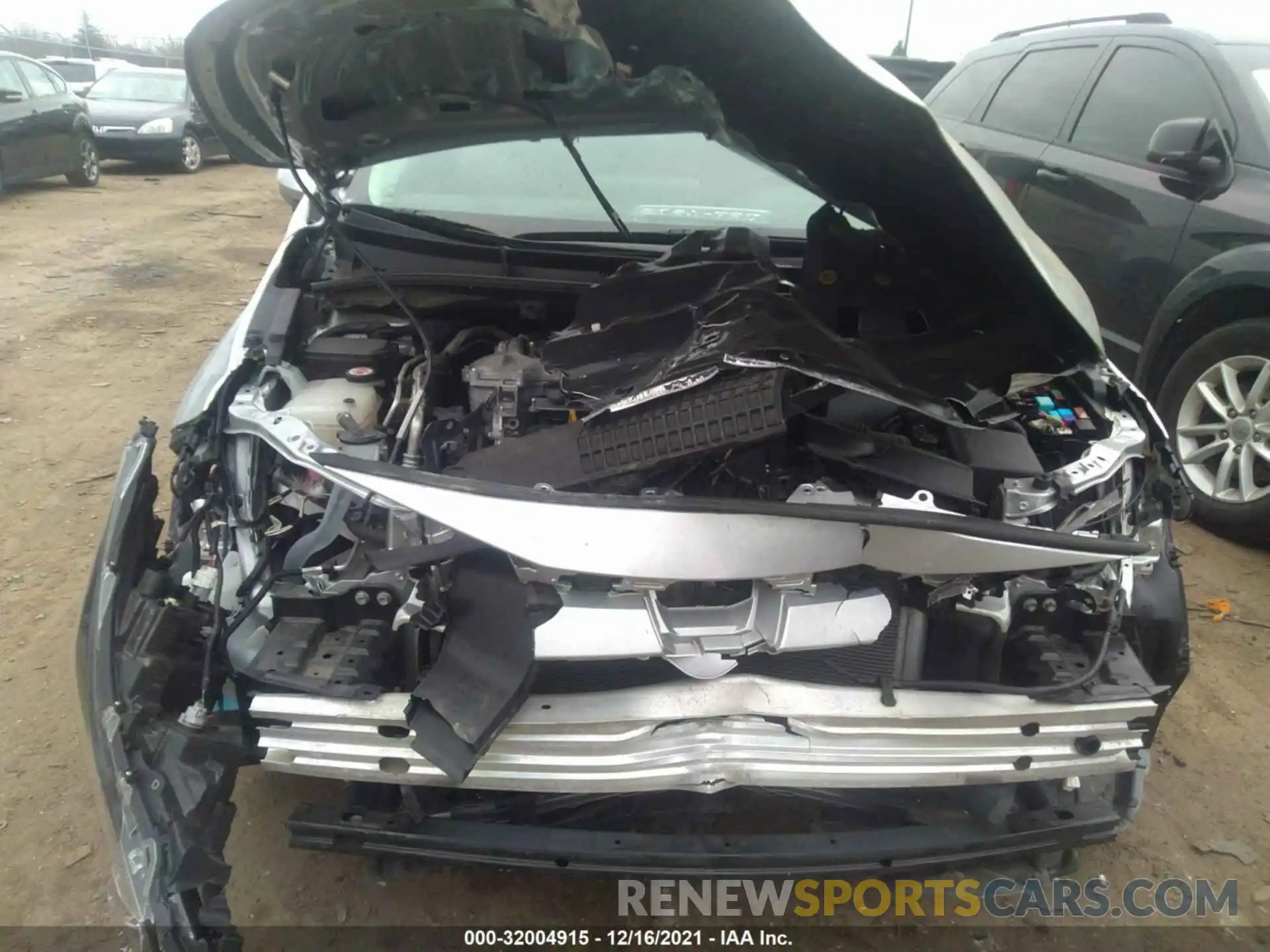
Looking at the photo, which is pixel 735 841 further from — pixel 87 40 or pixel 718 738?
pixel 87 40

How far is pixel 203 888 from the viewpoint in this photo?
154cm

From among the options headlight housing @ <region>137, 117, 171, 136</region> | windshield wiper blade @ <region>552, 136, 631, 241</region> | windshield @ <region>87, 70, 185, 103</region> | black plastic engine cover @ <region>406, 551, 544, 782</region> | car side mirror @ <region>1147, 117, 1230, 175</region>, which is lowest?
headlight housing @ <region>137, 117, 171, 136</region>

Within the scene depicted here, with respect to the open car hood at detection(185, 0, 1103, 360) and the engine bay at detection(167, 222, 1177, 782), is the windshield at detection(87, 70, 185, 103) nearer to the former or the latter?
the open car hood at detection(185, 0, 1103, 360)

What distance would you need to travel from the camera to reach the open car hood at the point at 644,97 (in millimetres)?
1622

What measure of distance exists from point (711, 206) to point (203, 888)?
2290 mm

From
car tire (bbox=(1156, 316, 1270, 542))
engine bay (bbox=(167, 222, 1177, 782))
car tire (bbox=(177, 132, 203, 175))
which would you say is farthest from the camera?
car tire (bbox=(177, 132, 203, 175))

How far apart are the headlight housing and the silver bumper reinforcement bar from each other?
42.9 feet

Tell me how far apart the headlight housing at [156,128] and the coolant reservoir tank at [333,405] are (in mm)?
12367

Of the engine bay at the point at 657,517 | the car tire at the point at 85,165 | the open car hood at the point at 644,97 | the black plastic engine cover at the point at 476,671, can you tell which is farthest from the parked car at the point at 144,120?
the black plastic engine cover at the point at 476,671

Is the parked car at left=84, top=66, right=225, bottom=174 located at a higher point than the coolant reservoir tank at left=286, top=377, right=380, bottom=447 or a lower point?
lower

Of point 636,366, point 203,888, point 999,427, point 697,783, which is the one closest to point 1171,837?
point 999,427

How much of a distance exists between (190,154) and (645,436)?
13.7m

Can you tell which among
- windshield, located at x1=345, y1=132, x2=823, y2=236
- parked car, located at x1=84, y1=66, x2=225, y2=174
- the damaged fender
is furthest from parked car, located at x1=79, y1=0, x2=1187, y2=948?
parked car, located at x1=84, y1=66, x2=225, y2=174

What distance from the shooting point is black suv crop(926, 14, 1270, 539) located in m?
3.51
